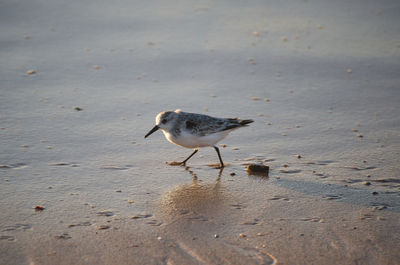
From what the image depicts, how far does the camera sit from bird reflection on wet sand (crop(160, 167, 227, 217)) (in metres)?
4.91

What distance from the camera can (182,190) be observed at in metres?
5.41

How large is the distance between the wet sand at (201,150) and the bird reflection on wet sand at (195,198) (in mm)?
22

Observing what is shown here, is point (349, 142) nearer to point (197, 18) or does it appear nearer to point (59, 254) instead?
point (59, 254)

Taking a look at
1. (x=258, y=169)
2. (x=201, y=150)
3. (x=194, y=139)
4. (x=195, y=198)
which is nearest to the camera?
(x=195, y=198)

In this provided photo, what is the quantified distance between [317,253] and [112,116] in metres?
3.83

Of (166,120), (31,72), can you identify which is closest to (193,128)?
(166,120)

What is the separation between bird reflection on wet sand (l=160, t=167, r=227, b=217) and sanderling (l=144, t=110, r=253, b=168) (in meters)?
0.49

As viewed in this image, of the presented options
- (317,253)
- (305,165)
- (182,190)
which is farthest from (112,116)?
(317,253)

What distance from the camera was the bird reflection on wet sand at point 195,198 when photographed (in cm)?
491

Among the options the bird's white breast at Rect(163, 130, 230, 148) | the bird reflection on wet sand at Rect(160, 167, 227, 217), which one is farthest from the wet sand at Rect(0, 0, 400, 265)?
the bird's white breast at Rect(163, 130, 230, 148)

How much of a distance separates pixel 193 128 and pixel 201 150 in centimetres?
72

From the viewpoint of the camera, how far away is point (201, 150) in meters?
6.71

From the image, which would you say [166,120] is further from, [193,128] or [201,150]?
[201,150]

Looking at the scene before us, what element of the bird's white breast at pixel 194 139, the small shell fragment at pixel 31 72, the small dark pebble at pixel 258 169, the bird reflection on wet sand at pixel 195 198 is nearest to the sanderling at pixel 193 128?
the bird's white breast at pixel 194 139
